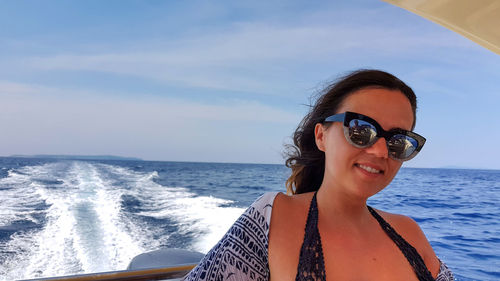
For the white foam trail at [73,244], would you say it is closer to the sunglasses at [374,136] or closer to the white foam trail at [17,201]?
the white foam trail at [17,201]

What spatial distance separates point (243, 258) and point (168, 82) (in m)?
25.2

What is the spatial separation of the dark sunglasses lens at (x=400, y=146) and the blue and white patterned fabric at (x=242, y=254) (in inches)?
12.9

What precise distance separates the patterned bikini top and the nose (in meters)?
0.20

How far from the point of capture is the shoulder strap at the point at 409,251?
3.40 feet

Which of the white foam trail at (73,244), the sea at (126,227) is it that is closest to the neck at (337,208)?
the sea at (126,227)

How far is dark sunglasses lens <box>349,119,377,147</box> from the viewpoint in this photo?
92 cm

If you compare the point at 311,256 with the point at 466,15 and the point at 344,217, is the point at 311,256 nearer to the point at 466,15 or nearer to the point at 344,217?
the point at 344,217

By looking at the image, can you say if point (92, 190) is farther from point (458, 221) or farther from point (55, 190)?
point (458, 221)

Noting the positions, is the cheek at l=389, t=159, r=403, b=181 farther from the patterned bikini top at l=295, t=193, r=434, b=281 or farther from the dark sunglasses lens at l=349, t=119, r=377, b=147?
the patterned bikini top at l=295, t=193, r=434, b=281

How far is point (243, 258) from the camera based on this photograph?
0.90 meters

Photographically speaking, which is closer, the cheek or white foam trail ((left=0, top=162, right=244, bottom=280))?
the cheek

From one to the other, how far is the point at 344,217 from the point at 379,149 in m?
0.21

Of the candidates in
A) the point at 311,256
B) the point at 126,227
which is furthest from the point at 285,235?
the point at 126,227

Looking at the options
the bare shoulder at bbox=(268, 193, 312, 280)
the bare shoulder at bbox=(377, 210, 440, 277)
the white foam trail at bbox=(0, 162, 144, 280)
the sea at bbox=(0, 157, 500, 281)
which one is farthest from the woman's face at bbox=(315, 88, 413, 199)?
the white foam trail at bbox=(0, 162, 144, 280)
